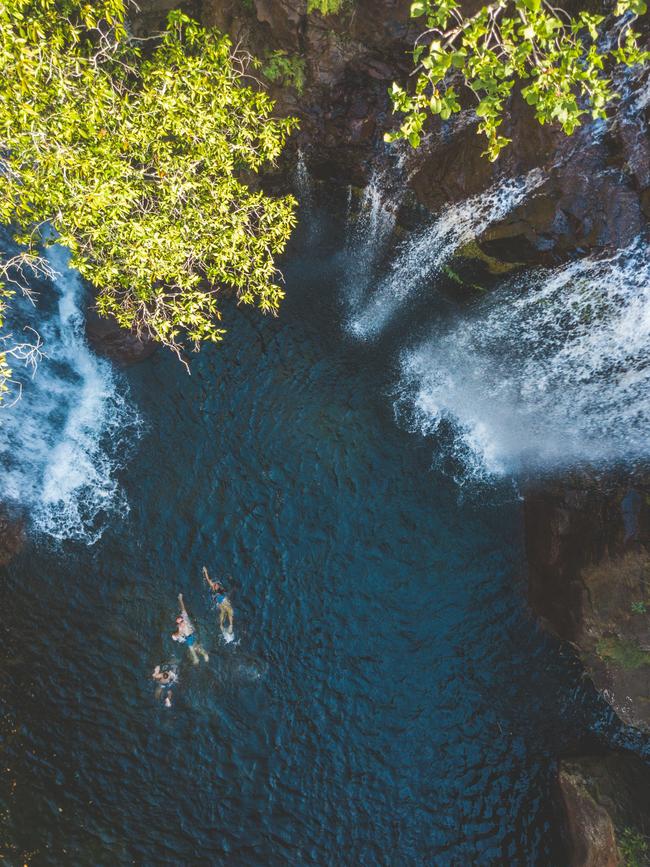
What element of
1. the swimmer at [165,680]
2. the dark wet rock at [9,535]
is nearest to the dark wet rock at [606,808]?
the swimmer at [165,680]

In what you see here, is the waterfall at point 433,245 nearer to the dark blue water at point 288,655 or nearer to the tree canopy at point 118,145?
the dark blue water at point 288,655

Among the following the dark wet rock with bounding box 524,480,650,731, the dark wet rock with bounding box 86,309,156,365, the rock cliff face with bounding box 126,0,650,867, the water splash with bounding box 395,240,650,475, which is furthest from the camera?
the dark wet rock with bounding box 86,309,156,365

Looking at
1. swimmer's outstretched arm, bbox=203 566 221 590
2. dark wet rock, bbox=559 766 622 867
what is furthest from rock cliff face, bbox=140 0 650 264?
dark wet rock, bbox=559 766 622 867

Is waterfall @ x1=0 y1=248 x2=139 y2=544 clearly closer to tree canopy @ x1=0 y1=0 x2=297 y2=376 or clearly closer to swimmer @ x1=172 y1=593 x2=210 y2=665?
swimmer @ x1=172 y1=593 x2=210 y2=665

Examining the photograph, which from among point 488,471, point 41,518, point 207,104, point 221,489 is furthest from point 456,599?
point 207,104

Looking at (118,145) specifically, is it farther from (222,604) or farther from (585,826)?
(585,826)

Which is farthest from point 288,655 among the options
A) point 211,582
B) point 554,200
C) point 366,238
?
point 554,200
